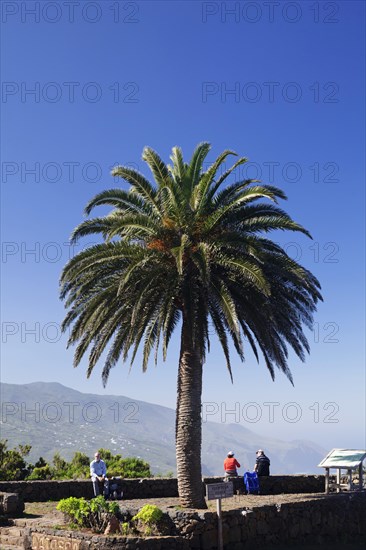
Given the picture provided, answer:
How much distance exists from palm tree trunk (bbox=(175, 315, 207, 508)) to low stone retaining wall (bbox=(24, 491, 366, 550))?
7.11 feet

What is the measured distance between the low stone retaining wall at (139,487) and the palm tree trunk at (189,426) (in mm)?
5279

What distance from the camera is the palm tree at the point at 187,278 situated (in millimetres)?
19266

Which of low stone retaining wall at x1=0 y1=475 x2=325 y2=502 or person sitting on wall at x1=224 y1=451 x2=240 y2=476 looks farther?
person sitting on wall at x1=224 y1=451 x2=240 y2=476

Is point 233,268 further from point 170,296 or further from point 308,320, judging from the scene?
point 308,320

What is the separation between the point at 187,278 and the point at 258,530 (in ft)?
24.0

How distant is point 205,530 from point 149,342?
6.70 m

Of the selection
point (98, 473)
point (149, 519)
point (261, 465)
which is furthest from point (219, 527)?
point (261, 465)

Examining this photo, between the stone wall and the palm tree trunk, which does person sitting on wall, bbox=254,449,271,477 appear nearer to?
the stone wall

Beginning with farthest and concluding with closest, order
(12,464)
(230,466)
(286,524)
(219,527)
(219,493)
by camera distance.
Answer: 1. (12,464)
2. (230,466)
3. (286,524)
4. (219,527)
5. (219,493)

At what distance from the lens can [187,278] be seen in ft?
64.6

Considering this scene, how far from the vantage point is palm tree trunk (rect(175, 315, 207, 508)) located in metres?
19.3

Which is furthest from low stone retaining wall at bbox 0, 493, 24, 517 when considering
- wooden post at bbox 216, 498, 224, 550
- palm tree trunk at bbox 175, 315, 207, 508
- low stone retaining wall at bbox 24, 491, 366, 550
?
wooden post at bbox 216, 498, 224, 550

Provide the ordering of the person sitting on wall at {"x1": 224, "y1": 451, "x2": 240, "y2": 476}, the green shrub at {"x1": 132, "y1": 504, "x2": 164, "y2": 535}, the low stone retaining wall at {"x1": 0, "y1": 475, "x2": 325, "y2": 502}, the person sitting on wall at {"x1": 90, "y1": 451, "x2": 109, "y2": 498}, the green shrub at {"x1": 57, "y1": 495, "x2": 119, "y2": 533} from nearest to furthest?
the green shrub at {"x1": 132, "y1": 504, "x2": 164, "y2": 535} → the green shrub at {"x1": 57, "y1": 495, "x2": 119, "y2": 533} → the person sitting on wall at {"x1": 90, "y1": 451, "x2": 109, "y2": 498} → the low stone retaining wall at {"x1": 0, "y1": 475, "x2": 325, "y2": 502} → the person sitting on wall at {"x1": 224, "y1": 451, "x2": 240, "y2": 476}

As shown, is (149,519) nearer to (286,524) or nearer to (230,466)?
(286,524)
